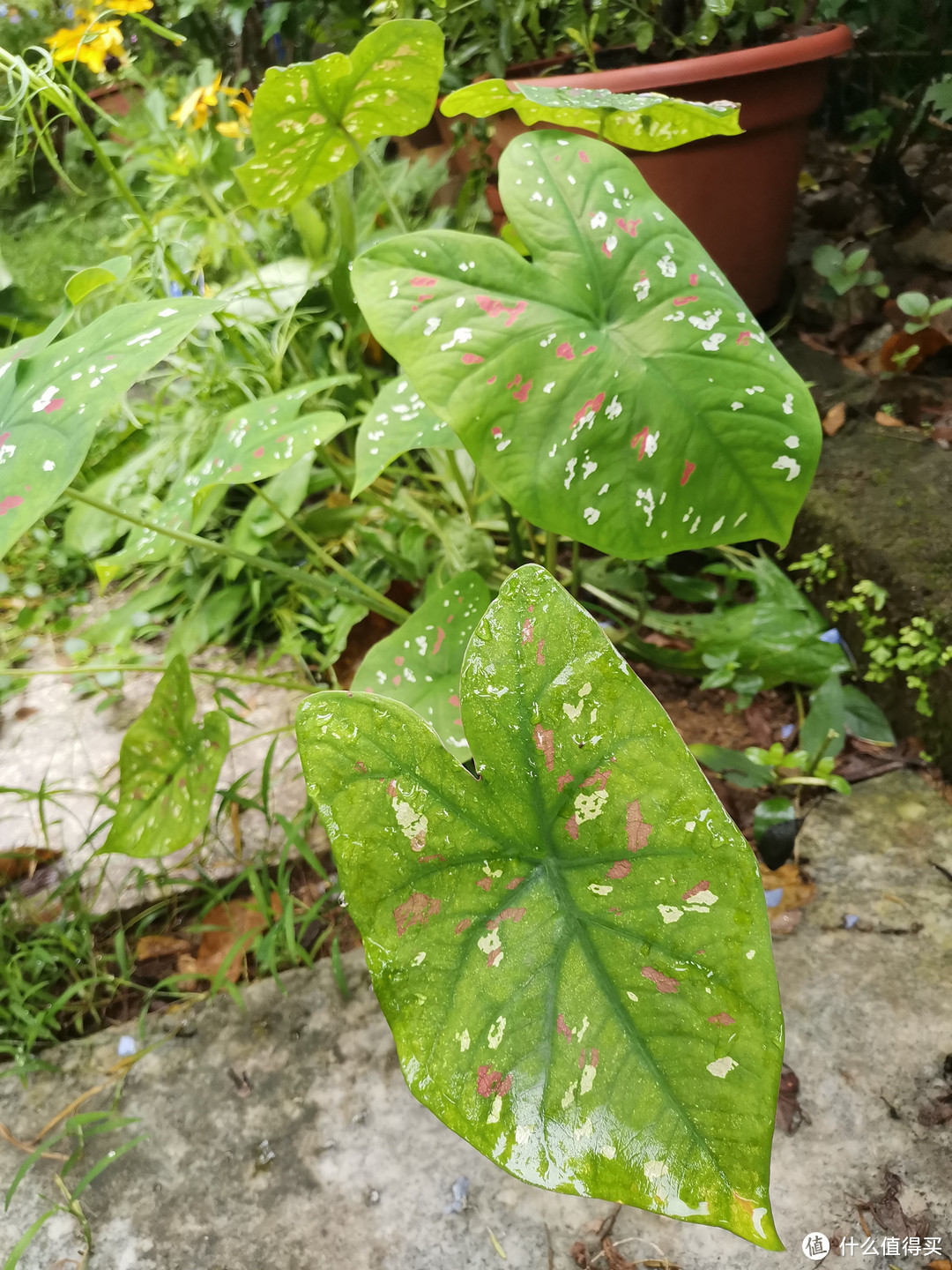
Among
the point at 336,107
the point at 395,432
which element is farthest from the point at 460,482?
the point at 336,107

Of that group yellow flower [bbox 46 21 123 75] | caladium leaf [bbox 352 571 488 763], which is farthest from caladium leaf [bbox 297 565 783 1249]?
yellow flower [bbox 46 21 123 75]

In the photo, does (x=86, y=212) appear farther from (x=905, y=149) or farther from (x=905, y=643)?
(x=905, y=643)

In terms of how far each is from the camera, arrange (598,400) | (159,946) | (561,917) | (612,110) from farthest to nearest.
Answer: (159,946) < (612,110) < (598,400) < (561,917)

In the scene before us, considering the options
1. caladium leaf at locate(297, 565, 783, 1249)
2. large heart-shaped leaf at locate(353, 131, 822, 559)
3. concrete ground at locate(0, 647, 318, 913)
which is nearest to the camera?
caladium leaf at locate(297, 565, 783, 1249)

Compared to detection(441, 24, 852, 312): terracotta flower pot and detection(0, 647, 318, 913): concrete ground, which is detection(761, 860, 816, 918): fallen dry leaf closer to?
detection(0, 647, 318, 913): concrete ground

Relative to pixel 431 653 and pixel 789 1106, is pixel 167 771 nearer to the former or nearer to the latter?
pixel 431 653

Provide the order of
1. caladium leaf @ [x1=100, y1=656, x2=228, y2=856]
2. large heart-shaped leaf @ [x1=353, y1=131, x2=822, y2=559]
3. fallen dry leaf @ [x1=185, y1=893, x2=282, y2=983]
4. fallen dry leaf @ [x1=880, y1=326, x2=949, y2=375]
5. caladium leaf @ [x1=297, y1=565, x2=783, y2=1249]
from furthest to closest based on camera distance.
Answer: fallen dry leaf @ [x1=880, y1=326, x2=949, y2=375]
fallen dry leaf @ [x1=185, y1=893, x2=282, y2=983]
caladium leaf @ [x1=100, y1=656, x2=228, y2=856]
large heart-shaped leaf @ [x1=353, y1=131, x2=822, y2=559]
caladium leaf @ [x1=297, y1=565, x2=783, y2=1249]

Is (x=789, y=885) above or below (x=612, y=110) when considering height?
below
